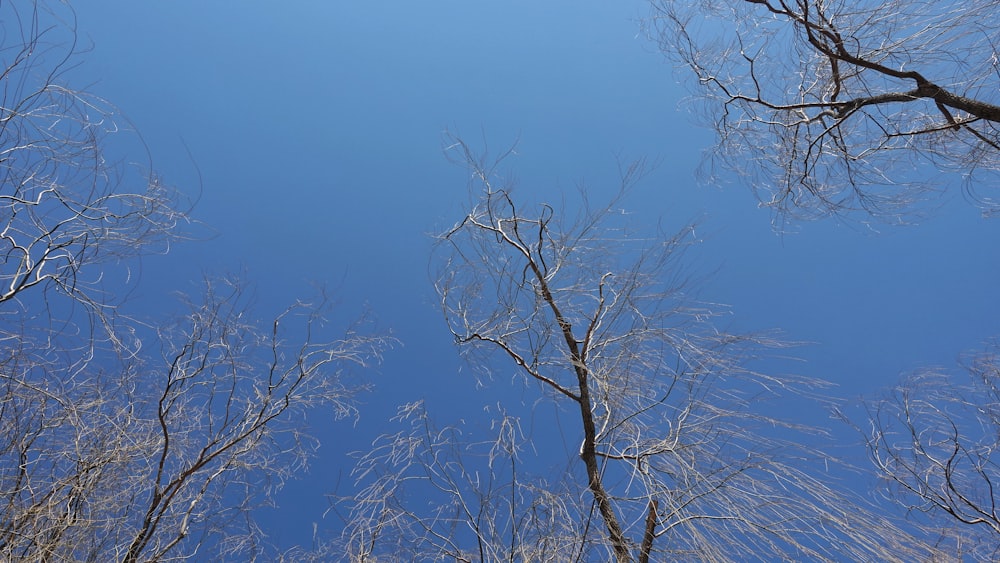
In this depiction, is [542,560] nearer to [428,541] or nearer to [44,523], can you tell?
[428,541]

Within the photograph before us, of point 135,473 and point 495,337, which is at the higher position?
point 495,337

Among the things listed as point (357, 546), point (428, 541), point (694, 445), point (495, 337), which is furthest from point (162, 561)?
point (694, 445)

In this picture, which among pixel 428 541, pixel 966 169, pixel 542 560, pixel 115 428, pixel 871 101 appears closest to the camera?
pixel 542 560

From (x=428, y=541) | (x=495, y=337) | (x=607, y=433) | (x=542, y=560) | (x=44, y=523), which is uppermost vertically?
(x=495, y=337)

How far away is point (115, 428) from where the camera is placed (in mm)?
3295

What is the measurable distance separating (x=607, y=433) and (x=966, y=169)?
2134 millimetres

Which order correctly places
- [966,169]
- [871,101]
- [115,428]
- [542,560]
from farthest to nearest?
1. [115,428]
2. [966,169]
3. [871,101]
4. [542,560]

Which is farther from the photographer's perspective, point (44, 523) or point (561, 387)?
point (561, 387)

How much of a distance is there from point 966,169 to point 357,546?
3.47 metres

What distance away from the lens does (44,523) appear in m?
2.80

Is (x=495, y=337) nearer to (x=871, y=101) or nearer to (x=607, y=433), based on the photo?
(x=607, y=433)

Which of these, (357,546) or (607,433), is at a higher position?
(607,433)

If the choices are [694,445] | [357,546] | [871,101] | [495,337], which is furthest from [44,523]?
[871,101]

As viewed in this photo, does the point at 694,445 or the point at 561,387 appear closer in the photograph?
the point at 694,445
